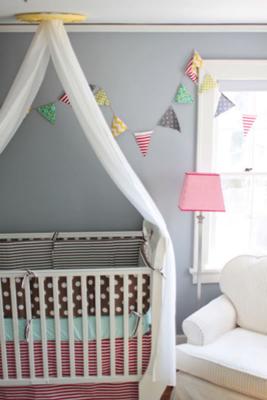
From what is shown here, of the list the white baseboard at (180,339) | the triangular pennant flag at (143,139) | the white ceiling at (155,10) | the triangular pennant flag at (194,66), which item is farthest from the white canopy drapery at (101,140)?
the triangular pennant flag at (194,66)

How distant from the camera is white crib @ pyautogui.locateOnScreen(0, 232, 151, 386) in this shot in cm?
267

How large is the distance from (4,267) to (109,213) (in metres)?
0.80

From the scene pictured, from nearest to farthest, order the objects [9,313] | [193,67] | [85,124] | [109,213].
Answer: [85,124], [9,313], [193,67], [109,213]

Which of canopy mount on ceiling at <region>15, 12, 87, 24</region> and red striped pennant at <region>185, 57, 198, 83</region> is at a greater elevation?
canopy mount on ceiling at <region>15, 12, 87, 24</region>

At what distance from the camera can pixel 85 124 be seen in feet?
8.35

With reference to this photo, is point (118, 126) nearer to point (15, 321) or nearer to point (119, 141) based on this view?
point (119, 141)

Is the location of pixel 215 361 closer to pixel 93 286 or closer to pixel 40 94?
pixel 93 286

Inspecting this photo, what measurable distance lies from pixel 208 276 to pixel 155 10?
6.26 ft

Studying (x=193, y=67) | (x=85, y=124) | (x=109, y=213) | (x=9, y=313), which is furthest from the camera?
(x=109, y=213)

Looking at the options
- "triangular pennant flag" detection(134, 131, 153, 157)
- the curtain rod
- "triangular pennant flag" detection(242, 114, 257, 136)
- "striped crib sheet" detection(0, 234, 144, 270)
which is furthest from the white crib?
the curtain rod

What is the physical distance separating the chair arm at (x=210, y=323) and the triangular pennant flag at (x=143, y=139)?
113 centimetres

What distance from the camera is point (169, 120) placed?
3213 mm

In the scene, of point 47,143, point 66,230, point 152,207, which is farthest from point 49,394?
point 47,143

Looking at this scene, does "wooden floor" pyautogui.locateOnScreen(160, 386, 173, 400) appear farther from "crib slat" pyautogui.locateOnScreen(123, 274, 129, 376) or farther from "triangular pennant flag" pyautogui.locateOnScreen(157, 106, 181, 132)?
"triangular pennant flag" pyautogui.locateOnScreen(157, 106, 181, 132)
